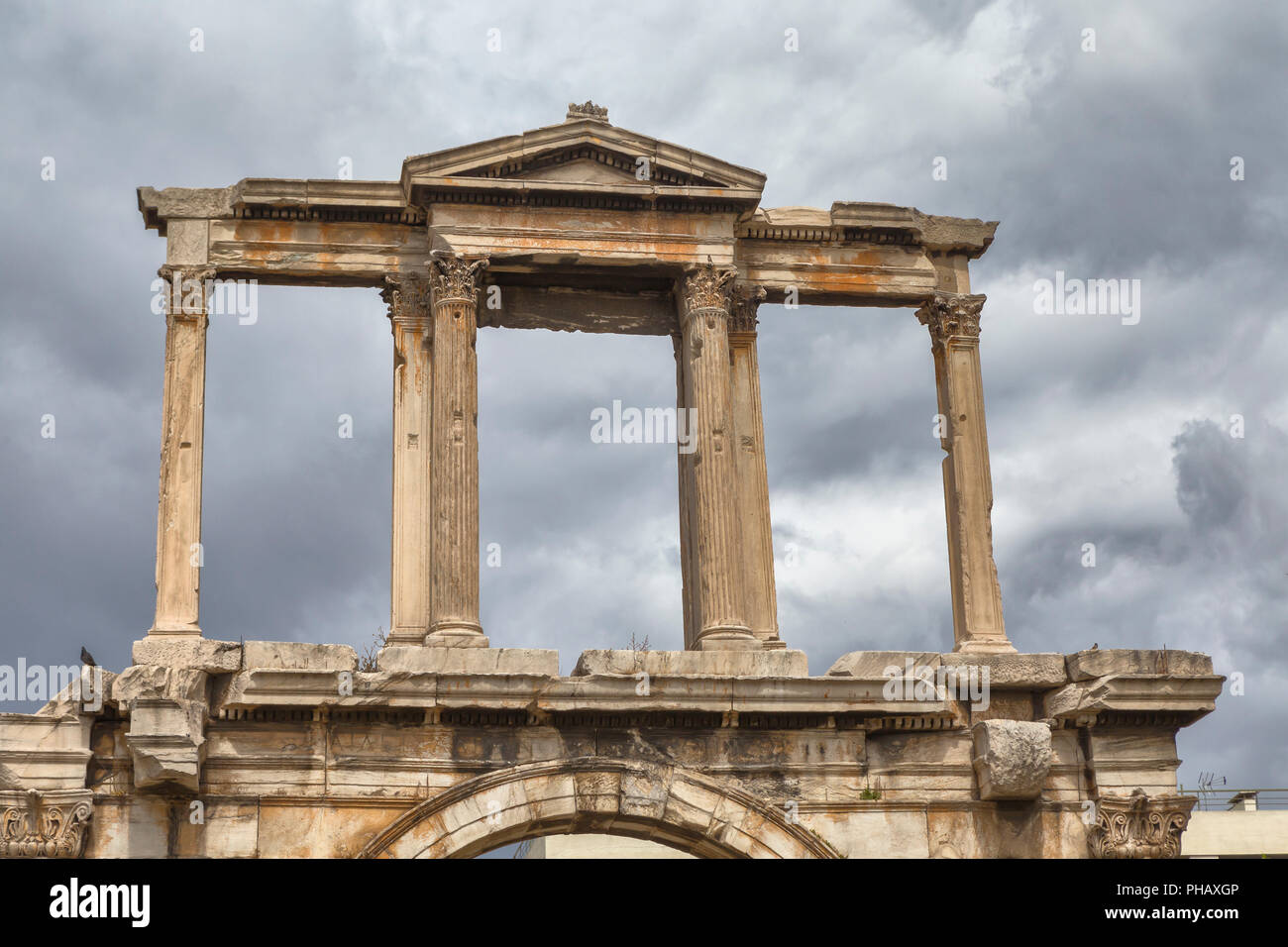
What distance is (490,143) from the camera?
58.2 ft

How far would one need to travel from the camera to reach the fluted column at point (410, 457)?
56.0 feet

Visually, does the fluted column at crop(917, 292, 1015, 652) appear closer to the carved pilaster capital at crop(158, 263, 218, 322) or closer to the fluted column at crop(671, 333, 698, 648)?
the fluted column at crop(671, 333, 698, 648)

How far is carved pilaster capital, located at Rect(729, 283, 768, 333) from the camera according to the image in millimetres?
18328

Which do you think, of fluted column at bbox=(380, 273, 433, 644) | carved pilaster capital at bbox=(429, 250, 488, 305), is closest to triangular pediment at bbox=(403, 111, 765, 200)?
carved pilaster capital at bbox=(429, 250, 488, 305)

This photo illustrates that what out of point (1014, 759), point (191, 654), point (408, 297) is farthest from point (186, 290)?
point (1014, 759)

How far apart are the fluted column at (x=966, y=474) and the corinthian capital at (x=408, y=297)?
4.93 meters

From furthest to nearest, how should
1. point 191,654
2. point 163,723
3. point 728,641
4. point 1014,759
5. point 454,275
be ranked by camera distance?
point 454,275
point 728,641
point 1014,759
point 191,654
point 163,723

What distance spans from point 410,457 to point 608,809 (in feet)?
12.7

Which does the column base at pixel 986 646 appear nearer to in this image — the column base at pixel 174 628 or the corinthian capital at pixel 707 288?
the corinthian capital at pixel 707 288

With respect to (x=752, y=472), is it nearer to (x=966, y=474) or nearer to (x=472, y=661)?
(x=966, y=474)

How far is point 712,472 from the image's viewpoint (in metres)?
17.3

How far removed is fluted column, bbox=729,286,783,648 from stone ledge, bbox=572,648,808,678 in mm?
919
